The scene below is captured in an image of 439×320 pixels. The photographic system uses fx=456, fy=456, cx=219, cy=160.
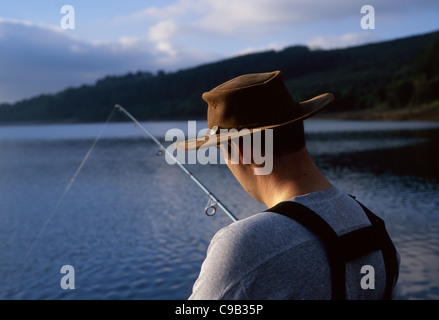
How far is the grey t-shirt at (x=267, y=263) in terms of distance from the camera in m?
1.42

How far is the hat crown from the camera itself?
1.83 m

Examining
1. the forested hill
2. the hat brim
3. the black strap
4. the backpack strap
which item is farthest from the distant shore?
the backpack strap

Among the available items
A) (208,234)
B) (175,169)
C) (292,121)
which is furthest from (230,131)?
(175,169)

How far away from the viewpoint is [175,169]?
146ft

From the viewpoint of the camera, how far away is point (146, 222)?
2372 centimetres

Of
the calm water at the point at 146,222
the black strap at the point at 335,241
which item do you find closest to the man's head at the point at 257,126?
the black strap at the point at 335,241

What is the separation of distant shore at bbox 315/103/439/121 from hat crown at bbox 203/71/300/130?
93.0 meters

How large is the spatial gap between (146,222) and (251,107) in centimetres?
2250

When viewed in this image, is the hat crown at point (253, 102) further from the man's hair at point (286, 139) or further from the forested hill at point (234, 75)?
the forested hill at point (234, 75)

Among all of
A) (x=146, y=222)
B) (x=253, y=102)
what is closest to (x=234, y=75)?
(x=146, y=222)

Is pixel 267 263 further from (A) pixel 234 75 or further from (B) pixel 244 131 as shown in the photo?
(A) pixel 234 75

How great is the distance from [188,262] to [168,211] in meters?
9.36

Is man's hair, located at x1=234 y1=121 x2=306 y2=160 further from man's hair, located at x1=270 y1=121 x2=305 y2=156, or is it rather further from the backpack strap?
the backpack strap
